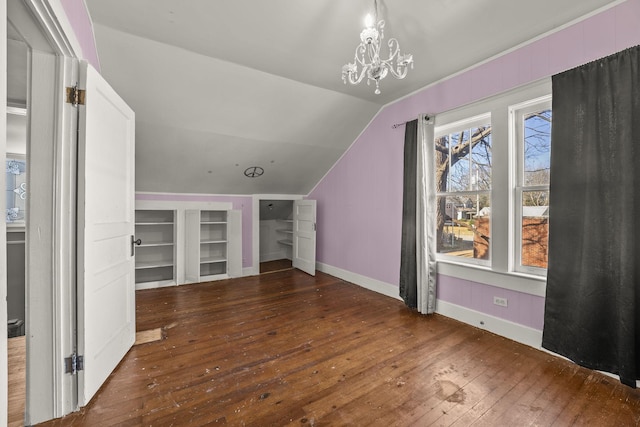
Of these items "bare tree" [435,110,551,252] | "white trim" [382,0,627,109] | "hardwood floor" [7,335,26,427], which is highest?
"white trim" [382,0,627,109]

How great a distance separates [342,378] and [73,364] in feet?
5.32

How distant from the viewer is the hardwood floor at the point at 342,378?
1546 mm

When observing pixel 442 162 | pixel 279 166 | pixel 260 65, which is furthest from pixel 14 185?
pixel 442 162

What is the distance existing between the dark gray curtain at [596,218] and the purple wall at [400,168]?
0.68 ft

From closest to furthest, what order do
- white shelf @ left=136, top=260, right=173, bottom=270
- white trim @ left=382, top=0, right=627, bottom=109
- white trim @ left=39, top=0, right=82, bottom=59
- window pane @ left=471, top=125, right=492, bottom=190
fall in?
white trim @ left=39, top=0, right=82, bottom=59
white trim @ left=382, top=0, right=627, bottom=109
window pane @ left=471, top=125, right=492, bottom=190
white shelf @ left=136, top=260, right=173, bottom=270

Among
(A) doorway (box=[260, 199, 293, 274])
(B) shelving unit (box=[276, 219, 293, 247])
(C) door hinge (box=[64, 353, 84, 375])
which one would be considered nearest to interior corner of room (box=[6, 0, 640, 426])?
(C) door hinge (box=[64, 353, 84, 375])

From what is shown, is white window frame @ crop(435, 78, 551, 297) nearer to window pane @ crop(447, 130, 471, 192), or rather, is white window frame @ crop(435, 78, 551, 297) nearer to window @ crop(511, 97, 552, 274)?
window @ crop(511, 97, 552, 274)

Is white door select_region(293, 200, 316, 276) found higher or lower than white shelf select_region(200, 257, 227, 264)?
higher

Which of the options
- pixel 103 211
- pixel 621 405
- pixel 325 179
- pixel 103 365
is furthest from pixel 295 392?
pixel 325 179

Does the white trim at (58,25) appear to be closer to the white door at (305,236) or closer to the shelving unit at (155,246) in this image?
the shelving unit at (155,246)

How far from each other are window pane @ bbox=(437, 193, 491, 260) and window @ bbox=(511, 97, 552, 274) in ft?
1.02

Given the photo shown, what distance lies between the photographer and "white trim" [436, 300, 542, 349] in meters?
2.30

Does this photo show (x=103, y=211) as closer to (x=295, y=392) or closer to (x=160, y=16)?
(x=160, y=16)

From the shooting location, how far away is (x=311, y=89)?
3.21m
